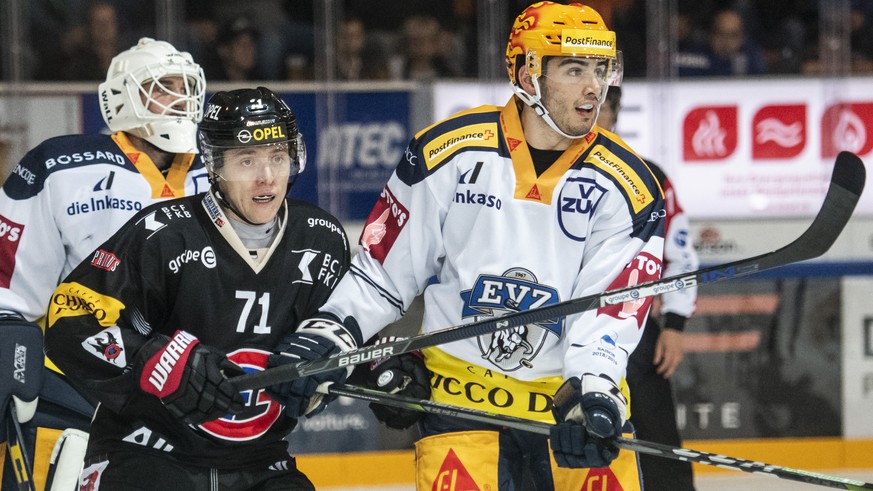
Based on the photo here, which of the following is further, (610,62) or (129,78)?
(129,78)

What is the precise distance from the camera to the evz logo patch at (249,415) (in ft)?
8.79

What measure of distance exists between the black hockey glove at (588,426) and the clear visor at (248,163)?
0.72 meters

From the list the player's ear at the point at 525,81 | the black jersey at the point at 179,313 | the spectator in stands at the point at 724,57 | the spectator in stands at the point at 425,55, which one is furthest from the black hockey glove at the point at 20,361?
the spectator in stands at the point at 724,57

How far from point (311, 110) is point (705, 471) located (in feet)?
6.94

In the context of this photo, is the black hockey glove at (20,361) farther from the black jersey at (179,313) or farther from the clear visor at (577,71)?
the clear visor at (577,71)

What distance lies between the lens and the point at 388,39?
5.86 metres

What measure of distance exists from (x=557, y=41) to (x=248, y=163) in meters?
0.66

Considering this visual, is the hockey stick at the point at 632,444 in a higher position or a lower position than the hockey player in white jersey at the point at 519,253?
lower

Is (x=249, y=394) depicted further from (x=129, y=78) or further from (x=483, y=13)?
(x=483, y=13)

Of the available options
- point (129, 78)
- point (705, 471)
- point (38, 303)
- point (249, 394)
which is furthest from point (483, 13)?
point (249, 394)

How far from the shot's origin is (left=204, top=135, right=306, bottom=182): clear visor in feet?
8.92

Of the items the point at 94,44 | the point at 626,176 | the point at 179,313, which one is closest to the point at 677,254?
the point at 626,176

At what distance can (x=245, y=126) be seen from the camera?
8.91 feet

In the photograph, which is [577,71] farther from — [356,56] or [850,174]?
[356,56]
